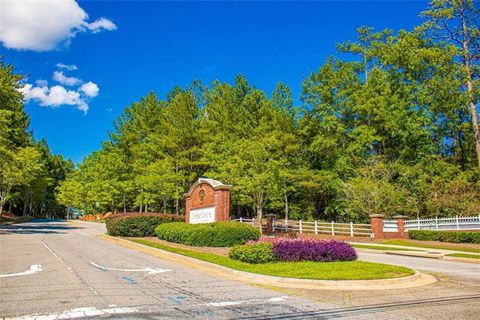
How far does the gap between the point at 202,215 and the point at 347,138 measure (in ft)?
78.1

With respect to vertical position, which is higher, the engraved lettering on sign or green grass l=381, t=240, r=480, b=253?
the engraved lettering on sign

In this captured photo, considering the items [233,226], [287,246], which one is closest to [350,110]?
[233,226]

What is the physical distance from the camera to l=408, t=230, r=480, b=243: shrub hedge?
23.8 metres

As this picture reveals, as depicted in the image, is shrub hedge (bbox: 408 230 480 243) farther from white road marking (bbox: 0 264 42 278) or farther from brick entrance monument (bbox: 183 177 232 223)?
white road marking (bbox: 0 264 42 278)

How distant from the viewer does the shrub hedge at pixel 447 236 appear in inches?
938

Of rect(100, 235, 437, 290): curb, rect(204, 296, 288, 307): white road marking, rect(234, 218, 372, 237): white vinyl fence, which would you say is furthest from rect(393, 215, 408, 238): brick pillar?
rect(204, 296, 288, 307): white road marking

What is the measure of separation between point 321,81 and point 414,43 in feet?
32.4

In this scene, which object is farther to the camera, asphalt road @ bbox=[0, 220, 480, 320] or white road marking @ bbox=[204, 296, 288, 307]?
white road marking @ bbox=[204, 296, 288, 307]

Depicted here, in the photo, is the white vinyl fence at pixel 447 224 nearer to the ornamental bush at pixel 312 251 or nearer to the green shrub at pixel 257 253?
the ornamental bush at pixel 312 251

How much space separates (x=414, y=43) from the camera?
132 ft

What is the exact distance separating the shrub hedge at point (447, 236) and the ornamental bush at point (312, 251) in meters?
13.6

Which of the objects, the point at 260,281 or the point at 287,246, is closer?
the point at 260,281

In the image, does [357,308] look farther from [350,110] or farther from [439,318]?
[350,110]

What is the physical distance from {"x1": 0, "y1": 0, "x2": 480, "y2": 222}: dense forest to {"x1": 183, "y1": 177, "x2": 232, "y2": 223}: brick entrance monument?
5.62 m
